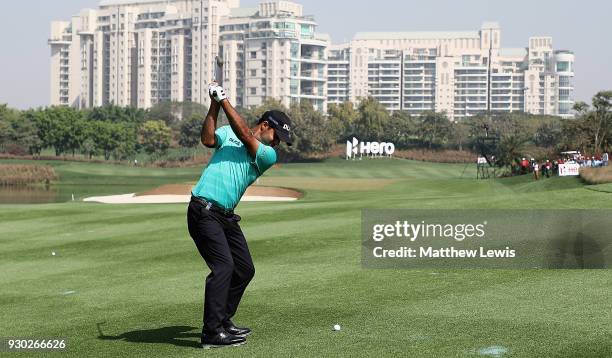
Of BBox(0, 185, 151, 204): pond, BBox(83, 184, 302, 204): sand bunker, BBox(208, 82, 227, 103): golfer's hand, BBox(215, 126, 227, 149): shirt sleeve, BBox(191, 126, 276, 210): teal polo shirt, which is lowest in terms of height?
BBox(0, 185, 151, 204): pond

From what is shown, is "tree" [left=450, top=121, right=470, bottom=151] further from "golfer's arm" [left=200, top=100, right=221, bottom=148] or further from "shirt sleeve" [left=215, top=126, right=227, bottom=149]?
"golfer's arm" [left=200, top=100, right=221, bottom=148]

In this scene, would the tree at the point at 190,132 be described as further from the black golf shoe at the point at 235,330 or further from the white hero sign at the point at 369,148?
the black golf shoe at the point at 235,330

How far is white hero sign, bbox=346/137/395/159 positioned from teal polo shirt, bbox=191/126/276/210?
155390mm

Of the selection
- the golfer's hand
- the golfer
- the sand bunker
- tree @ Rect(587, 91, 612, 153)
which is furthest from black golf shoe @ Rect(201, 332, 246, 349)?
tree @ Rect(587, 91, 612, 153)

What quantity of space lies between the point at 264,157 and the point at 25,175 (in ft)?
327

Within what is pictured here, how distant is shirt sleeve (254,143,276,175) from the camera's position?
32.5 ft

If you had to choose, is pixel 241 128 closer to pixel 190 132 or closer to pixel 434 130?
pixel 190 132

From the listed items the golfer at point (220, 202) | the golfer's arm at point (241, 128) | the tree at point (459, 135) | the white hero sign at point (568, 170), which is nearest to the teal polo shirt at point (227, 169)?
the golfer at point (220, 202)

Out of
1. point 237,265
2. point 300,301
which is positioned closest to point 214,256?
point 237,265

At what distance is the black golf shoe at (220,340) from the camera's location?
995 centimetres

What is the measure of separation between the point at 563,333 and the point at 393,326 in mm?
1911

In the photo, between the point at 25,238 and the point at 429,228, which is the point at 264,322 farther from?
the point at 25,238

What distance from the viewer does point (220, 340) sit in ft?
32.6

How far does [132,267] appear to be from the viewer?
18.0 meters
